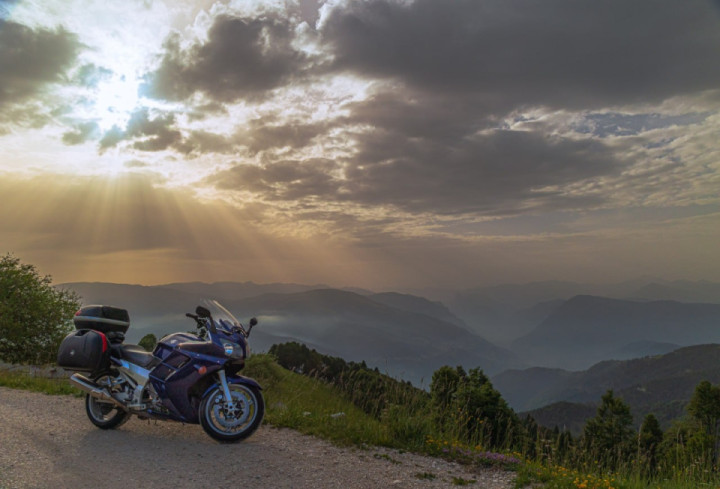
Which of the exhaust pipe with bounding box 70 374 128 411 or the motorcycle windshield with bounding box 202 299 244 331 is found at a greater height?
the motorcycle windshield with bounding box 202 299 244 331

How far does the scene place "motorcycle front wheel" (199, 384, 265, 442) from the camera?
759 centimetres

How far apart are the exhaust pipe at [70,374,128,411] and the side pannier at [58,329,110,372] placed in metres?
0.25

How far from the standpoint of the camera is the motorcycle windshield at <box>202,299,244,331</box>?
7.95 metres

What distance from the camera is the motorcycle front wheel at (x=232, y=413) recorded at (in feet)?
24.9

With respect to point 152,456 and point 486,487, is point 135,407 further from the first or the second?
point 486,487

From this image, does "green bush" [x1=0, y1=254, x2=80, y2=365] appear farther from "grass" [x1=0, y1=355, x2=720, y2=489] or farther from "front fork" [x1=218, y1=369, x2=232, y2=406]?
"front fork" [x1=218, y1=369, x2=232, y2=406]

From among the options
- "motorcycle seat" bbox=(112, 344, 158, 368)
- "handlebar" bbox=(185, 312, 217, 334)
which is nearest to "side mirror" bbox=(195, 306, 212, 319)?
"handlebar" bbox=(185, 312, 217, 334)

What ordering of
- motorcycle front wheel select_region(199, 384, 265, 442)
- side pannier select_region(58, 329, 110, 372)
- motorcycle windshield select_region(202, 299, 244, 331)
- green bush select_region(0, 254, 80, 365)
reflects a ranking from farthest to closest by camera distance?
green bush select_region(0, 254, 80, 365) → side pannier select_region(58, 329, 110, 372) → motorcycle windshield select_region(202, 299, 244, 331) → motorcycle front wheel select_region(199, 384, 265, 442)

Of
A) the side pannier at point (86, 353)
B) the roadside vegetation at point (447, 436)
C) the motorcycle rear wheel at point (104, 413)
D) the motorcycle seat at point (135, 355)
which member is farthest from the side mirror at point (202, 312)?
the roadside vegetation at point (447, 436)

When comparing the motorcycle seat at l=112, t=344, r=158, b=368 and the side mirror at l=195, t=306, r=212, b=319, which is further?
the motorcycle seat at l=112, t=344, r=158, b=368

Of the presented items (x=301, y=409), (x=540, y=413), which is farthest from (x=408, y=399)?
(x=540, y=413)

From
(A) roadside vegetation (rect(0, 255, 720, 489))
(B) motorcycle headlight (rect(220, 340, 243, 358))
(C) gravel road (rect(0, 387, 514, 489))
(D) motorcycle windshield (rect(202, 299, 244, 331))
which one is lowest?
(C) gravel road (rect(0, 387, 514, 489))

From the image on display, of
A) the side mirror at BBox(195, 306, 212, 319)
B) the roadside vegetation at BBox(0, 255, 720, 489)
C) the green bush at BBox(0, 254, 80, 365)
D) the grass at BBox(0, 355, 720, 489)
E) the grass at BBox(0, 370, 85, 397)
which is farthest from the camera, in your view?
the green bush at BBox(0, 254, 80, 365)

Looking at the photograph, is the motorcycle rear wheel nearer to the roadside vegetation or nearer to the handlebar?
the handlebar
